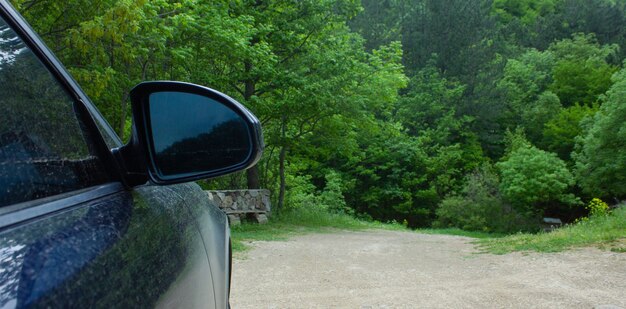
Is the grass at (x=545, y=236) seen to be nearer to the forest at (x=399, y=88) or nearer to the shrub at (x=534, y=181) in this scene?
the forest at (x=399, y=88)

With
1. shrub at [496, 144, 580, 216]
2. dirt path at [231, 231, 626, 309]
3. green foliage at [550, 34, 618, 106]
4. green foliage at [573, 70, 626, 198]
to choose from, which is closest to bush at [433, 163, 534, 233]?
shrub at [496, 144, 580, 216]

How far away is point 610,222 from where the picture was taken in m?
9.51

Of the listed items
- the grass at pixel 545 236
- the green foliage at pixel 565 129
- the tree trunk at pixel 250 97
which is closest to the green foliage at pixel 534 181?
the green foliage at pixel 565 129

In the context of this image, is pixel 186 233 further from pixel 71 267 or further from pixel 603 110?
pixel 603 110

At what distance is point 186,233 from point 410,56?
36012 millimetres

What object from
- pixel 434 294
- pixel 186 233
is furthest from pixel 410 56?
pixel 186 233

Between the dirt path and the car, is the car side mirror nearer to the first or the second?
the car

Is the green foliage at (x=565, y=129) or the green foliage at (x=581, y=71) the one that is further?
the green foliage at (x=581, y=71)

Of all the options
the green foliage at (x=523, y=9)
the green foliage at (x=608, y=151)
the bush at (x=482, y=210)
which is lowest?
the bush at (x=482, y=210)

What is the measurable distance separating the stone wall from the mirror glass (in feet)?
44.0

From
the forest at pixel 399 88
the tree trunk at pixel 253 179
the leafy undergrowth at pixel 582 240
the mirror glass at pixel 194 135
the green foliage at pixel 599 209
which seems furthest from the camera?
the tree trunk at pixel 253 179

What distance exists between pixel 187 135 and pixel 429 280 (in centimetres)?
575

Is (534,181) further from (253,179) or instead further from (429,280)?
(429,280)

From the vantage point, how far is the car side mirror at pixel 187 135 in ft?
3.91
